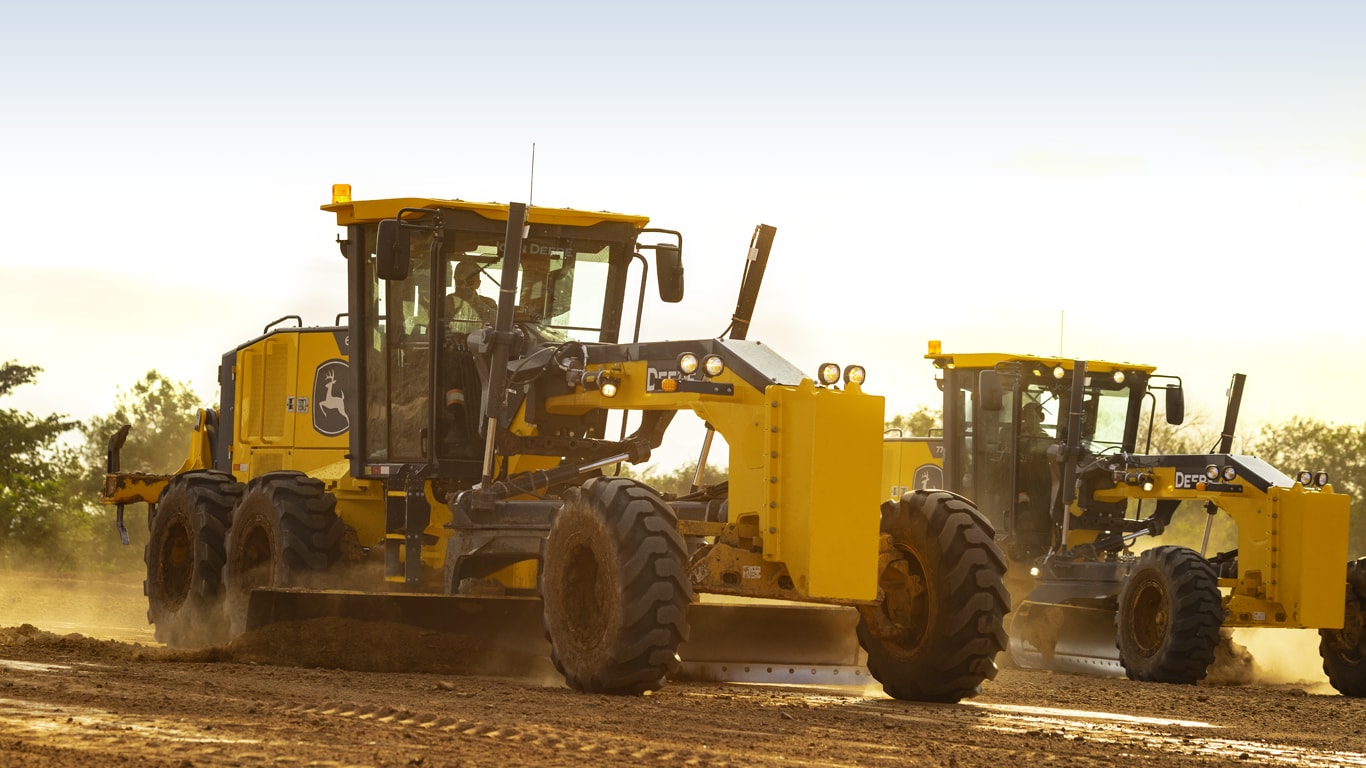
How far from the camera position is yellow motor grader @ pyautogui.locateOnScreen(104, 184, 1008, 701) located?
10.5 m

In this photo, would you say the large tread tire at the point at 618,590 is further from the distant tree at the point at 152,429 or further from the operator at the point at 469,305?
the distant tree at the point at 152,429

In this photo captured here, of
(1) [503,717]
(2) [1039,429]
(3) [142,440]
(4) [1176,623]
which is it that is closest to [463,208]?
(1) [503,717]

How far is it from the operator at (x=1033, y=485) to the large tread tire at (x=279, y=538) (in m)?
8.24

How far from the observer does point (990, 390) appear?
727 inches

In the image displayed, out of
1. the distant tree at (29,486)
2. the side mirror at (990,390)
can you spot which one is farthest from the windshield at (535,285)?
the distant tree at (29,486)

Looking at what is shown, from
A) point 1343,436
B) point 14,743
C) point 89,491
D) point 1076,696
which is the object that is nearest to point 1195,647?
point 1076,696

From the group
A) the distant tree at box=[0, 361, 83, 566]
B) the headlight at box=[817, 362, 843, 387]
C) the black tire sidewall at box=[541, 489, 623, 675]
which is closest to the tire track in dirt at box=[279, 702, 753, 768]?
→ the black tire sidewall at box=[541, 489, 623, 675]

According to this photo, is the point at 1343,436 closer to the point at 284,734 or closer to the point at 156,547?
the point at 156,547

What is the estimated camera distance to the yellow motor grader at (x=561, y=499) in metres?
10.5

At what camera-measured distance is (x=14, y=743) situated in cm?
739

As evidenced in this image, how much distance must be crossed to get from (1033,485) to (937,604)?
9.25m

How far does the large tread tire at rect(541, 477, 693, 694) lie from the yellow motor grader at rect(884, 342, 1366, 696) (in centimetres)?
732

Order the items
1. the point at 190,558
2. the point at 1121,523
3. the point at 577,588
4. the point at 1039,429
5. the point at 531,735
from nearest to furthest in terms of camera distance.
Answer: the point at 531,735, the point at 577,588, the point at 190,558, the point at 1121,523, the point at 1039,429

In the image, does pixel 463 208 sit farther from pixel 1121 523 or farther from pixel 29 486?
pixel 29 486
